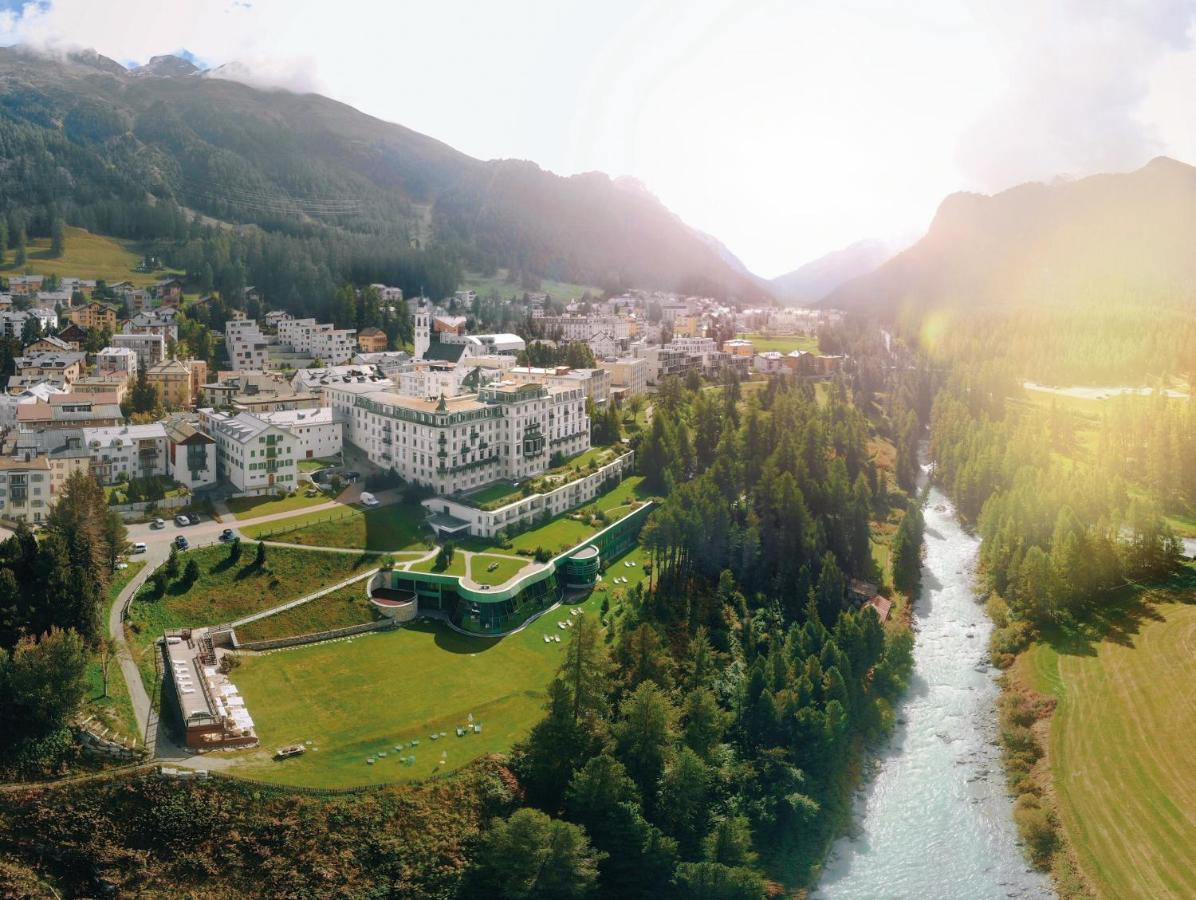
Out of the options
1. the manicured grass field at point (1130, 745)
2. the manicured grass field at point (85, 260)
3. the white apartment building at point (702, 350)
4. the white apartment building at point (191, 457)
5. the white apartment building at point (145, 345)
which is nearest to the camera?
the manicured grass field at point (1130, 745)

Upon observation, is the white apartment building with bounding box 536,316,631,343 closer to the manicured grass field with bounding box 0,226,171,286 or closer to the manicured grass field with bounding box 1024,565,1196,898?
the manicured grass field with bounding box 0,226,171,286

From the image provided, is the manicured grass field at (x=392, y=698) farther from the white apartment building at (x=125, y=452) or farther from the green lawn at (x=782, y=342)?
the green lawn at (x=782, y=342)

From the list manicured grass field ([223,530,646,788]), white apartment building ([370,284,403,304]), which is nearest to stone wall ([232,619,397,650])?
manicured grass field ([223,530,646,788])

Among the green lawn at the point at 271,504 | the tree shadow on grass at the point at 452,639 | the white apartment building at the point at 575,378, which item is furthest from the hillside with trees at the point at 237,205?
the tree shadow on grass at the point at 452,639

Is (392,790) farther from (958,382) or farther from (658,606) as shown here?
(958,382)

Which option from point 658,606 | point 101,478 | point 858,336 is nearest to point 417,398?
point 101,478

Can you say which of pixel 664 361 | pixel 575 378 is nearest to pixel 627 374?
pixel 664 361
